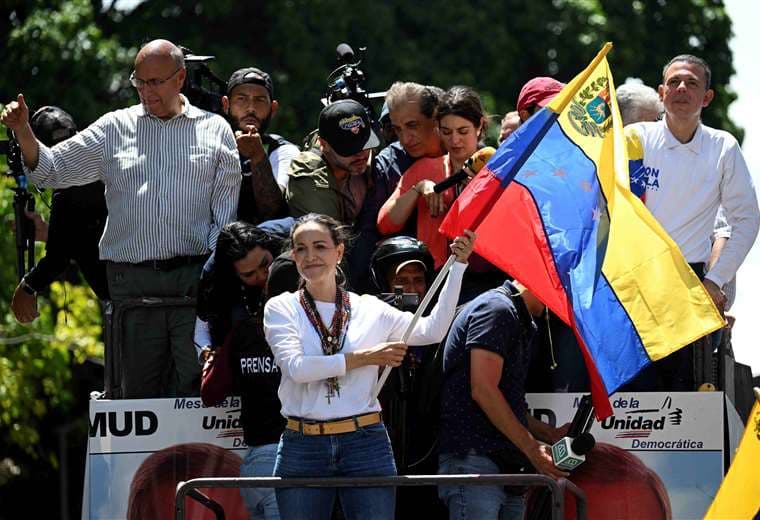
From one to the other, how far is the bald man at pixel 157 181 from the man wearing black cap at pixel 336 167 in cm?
34

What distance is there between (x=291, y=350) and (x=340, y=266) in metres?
1.12

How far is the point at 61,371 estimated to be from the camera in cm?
1825

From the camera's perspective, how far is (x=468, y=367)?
7859 millimetres

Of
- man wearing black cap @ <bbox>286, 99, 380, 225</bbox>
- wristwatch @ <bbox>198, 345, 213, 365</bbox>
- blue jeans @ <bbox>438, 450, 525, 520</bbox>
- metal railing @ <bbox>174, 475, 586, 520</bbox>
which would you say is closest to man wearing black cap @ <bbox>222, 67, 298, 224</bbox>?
man wearing black cap @ <bbox>286, 99, 380, 225</bbox>

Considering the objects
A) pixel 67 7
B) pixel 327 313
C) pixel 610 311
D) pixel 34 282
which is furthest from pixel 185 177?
pixel 67 7

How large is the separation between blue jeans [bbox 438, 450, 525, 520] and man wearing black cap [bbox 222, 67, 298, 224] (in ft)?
6.82

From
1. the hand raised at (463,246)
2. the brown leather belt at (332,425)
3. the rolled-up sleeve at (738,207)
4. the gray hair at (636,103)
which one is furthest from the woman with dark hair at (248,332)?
the gray hair at (636,103)

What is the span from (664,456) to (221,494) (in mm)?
2130

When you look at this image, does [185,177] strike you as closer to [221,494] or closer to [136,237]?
[136,237]

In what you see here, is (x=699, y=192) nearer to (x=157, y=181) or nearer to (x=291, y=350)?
(x=291, y=350)

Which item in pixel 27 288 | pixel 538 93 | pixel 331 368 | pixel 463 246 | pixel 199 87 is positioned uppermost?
pixel 199 87

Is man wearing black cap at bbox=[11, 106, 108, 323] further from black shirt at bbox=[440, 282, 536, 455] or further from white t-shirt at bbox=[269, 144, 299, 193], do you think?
Answer: black shirt at bbox=[440, 282, 536, 455]

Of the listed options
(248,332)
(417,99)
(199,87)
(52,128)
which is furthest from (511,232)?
(52,128)

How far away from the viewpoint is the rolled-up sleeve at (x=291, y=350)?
7266 mm
